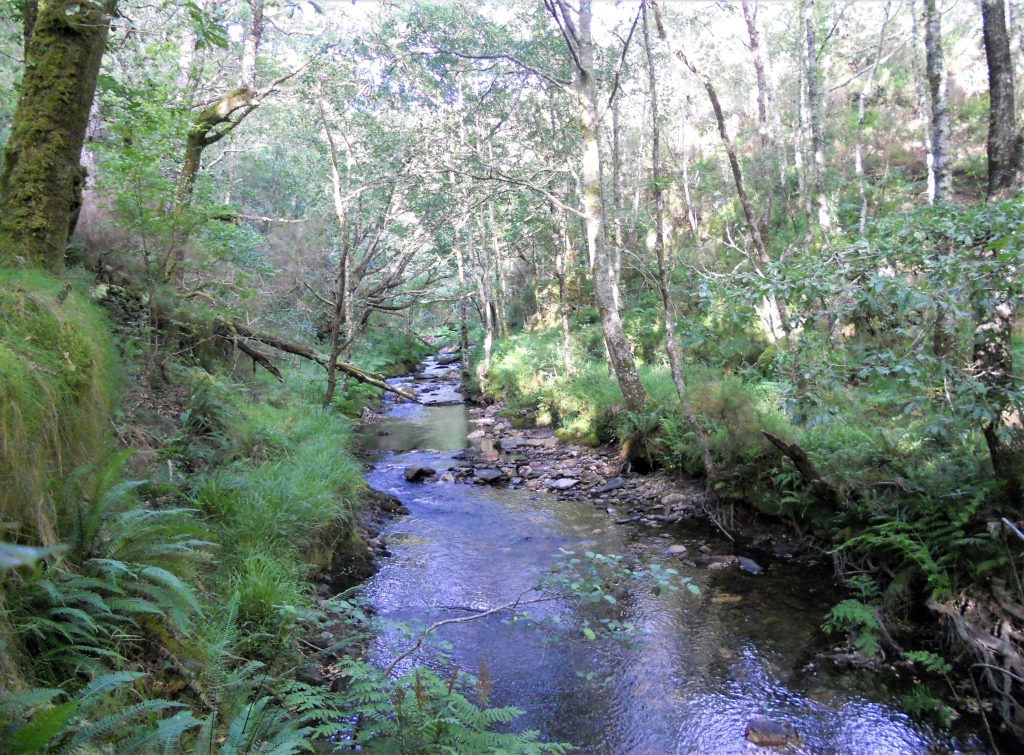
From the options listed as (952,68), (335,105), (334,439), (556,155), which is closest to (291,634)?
(334,439)

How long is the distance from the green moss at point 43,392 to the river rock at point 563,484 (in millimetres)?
7483

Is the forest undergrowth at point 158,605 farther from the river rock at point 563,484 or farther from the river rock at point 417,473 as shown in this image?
the river rock at point 563,484

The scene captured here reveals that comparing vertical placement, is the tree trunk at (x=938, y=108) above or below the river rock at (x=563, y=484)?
above

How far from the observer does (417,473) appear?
449 inches

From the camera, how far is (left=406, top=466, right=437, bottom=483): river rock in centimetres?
1132

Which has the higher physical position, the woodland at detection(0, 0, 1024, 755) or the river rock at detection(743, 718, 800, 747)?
the woodland at detection(0, 0, 1024, 755)

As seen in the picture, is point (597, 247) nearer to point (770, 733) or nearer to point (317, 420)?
point (317, 420)

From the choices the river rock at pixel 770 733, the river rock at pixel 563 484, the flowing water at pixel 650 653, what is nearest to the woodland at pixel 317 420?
the flowing water at pixel 650 653

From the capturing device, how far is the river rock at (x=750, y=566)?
7.04 meters

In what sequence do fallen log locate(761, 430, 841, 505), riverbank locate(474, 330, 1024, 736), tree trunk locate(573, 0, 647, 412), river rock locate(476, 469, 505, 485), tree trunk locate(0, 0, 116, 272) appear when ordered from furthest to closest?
tree trunk locate(573, 0, 647, 412) → river rock locate(476, 469, 505, 485) → fallen log locate(761, 430, 841, 505) → riverbank locate(474, 330, 1024, 736) → tree trunk locate(0, 0, 116, 272)

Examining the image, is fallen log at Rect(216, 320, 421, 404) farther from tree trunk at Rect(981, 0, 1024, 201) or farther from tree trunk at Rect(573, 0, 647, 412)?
tree trunk at Rect(981, 0, 1024, 201)

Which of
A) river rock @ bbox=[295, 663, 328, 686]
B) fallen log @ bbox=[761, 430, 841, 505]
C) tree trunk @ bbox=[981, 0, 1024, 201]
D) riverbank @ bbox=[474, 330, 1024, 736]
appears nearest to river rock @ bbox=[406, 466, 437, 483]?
riverbank @ bbox=[474, 330, 1024, 736]

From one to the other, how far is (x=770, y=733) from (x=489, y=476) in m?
7.28

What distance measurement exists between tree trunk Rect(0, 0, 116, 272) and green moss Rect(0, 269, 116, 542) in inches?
16.8
